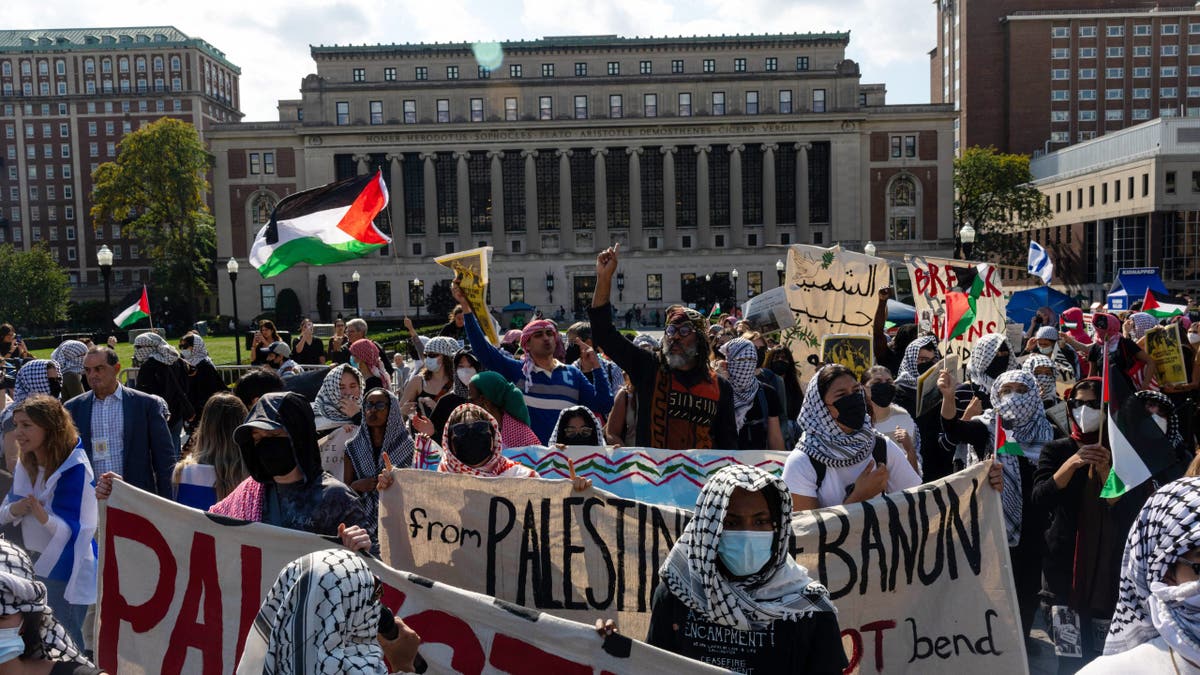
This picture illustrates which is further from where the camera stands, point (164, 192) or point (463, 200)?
point (463, 200)

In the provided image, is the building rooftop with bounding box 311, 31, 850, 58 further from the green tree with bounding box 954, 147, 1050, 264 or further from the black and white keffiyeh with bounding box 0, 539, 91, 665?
the black and white keffiyeh with bounding box 0, 539, 91, 665

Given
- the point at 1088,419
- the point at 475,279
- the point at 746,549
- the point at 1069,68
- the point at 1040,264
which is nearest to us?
the point at 746,549

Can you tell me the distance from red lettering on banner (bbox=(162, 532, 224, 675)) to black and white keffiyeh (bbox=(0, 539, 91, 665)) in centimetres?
174

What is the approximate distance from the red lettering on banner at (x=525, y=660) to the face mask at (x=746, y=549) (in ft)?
2.77

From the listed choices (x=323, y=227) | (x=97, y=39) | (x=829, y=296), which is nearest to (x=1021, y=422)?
(x=829, y=296)

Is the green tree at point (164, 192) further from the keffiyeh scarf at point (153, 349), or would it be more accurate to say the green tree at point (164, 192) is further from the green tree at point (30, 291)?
the keffiyeh scarf at point (153, 349)

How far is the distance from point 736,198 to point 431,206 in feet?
81.6

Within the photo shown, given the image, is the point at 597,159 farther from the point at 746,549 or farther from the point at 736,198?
the point at 746,549

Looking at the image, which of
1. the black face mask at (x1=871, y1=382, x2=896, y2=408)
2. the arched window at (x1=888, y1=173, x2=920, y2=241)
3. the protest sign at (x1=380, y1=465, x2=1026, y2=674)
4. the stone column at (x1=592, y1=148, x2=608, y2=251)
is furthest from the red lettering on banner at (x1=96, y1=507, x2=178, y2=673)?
the arched window at (x1=888, y1=173, x2=920, y2=241)

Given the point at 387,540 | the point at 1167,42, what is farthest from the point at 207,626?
the point at 1167,42

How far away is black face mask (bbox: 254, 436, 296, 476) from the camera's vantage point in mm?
4652

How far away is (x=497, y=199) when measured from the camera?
276 ft

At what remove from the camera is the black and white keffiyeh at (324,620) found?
9.55ft

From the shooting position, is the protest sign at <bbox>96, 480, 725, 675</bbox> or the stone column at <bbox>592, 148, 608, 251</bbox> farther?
the stone column at <bbox>592, 148, 608, 251</bbox>
